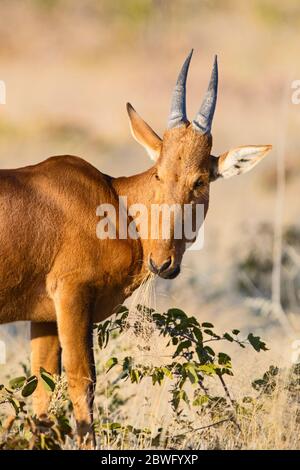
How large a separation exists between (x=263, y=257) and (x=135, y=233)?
10.3 metres

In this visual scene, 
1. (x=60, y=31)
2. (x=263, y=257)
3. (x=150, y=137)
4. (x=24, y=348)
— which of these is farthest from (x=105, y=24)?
(x=150, y=137)

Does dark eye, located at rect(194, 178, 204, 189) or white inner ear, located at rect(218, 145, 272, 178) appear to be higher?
white inner ear, located at rect(218, 145, 272, 178)

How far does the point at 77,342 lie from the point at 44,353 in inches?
30.1

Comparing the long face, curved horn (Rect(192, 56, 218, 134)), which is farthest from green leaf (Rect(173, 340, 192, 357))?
curved horn (Rect(192, 56, 218, 134))

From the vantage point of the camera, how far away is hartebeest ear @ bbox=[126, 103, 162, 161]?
10148 mm

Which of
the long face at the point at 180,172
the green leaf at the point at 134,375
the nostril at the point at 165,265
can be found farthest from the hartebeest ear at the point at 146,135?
the green leaf at the point at 134,375

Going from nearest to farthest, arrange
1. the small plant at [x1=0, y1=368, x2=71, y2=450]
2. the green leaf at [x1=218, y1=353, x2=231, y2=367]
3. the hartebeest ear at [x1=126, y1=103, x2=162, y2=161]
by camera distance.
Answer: the small plant at [x1=0, y1=368, x2=71, y2=450] → the green leaf at [x1=218, y1=353, x2=231, y2=367] → the hartebeest ear at [x1=126, y1=103, x2=162, y2=161]

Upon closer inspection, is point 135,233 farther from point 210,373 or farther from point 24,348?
point 24,348

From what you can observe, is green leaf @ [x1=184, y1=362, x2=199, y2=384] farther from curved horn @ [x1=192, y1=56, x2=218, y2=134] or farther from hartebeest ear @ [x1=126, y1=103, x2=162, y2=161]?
curved horn @ [x1=192, y1=56, x2=218, y2=134]

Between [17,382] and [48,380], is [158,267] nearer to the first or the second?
[48,380]

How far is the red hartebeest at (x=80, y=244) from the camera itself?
30.5 ft


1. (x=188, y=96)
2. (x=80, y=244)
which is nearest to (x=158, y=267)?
(x=80, y=244)

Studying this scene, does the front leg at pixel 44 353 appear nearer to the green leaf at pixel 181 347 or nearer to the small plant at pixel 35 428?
the small plant at pixel 35 428

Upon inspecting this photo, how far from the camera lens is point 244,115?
2709 cm
